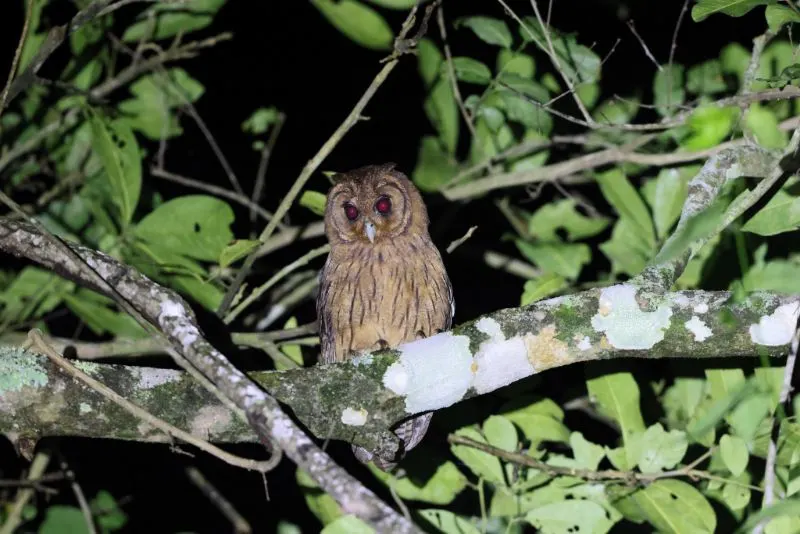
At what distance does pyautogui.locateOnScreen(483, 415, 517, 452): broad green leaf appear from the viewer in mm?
2938

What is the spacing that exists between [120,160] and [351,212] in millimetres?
905

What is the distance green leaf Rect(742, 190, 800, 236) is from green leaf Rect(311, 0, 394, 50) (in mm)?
1405

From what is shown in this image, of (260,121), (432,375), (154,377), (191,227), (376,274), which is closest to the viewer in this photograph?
(154,377)

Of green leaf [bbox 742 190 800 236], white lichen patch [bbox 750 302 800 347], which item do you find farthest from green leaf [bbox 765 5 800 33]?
white lichen patch [bbox 750 302 800 347]

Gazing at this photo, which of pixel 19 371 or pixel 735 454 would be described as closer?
pixel 19 371

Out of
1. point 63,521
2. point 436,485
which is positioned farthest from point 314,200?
point 63,521

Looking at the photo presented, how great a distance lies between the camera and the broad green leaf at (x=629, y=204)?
3.58 metres

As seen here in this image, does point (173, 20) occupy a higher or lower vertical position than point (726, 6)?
higher

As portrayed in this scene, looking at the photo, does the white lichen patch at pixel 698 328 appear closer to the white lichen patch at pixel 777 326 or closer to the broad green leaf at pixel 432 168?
the white lichen patch at pixel 777 326

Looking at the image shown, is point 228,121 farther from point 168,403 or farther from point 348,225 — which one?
point 168,403

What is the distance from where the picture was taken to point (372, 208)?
3592mm

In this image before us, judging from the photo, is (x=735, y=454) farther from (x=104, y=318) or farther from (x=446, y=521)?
(x=104, y=318)

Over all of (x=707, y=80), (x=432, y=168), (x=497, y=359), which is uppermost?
(x=707, y=80)

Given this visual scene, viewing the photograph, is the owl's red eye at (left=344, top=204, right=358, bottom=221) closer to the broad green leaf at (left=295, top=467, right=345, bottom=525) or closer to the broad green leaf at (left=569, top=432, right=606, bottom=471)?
the broad green leaf at (left=295, top=467, right=345, bottom=525)
